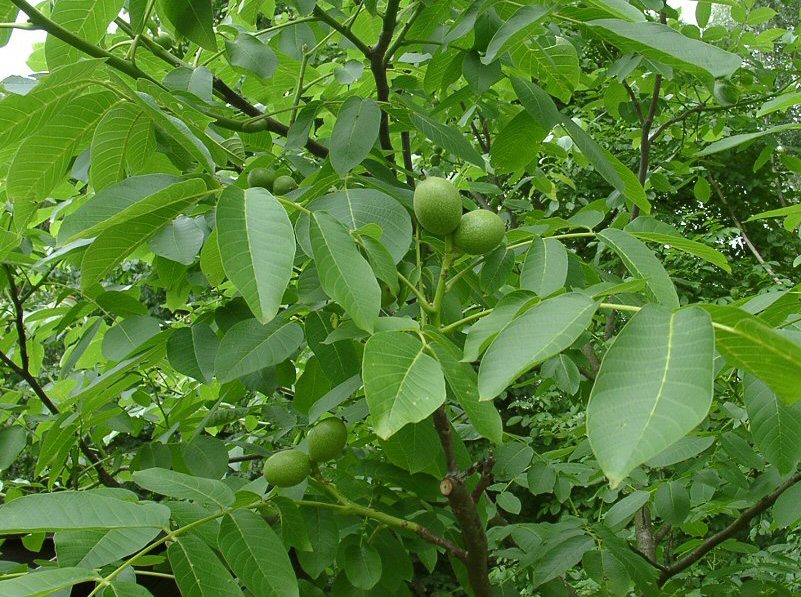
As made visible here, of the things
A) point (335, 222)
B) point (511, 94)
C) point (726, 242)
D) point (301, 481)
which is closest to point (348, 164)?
point (335, 222)

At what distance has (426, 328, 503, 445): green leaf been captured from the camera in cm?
81

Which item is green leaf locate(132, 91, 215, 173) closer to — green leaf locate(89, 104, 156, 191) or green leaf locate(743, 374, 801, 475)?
green leaf locate(89, 104, 156, 191)

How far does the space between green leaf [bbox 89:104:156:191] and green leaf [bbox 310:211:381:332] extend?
1.29ft

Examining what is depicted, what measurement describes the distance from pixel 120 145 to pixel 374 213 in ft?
1.37

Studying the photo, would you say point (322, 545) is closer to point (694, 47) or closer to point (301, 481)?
point (301, 481)

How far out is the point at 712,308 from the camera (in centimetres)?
66

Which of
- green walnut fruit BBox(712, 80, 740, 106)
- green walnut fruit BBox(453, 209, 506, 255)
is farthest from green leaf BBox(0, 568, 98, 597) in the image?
green walnut fruit BBox(712, 80, 740, 106)

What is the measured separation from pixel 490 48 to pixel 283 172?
652 mm

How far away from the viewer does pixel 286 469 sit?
1127mm

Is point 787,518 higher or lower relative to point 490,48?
lower

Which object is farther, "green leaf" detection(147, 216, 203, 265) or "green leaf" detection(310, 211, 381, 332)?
"green leaf" detection(147, 216, 203, 265)

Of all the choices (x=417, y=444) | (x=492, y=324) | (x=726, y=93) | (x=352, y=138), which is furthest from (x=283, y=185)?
(x=726, y=93)

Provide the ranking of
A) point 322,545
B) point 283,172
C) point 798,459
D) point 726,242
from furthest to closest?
point 726,242
point 283,172
point 322,545
point 798,459

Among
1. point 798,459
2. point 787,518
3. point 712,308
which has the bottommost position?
point 787,518
